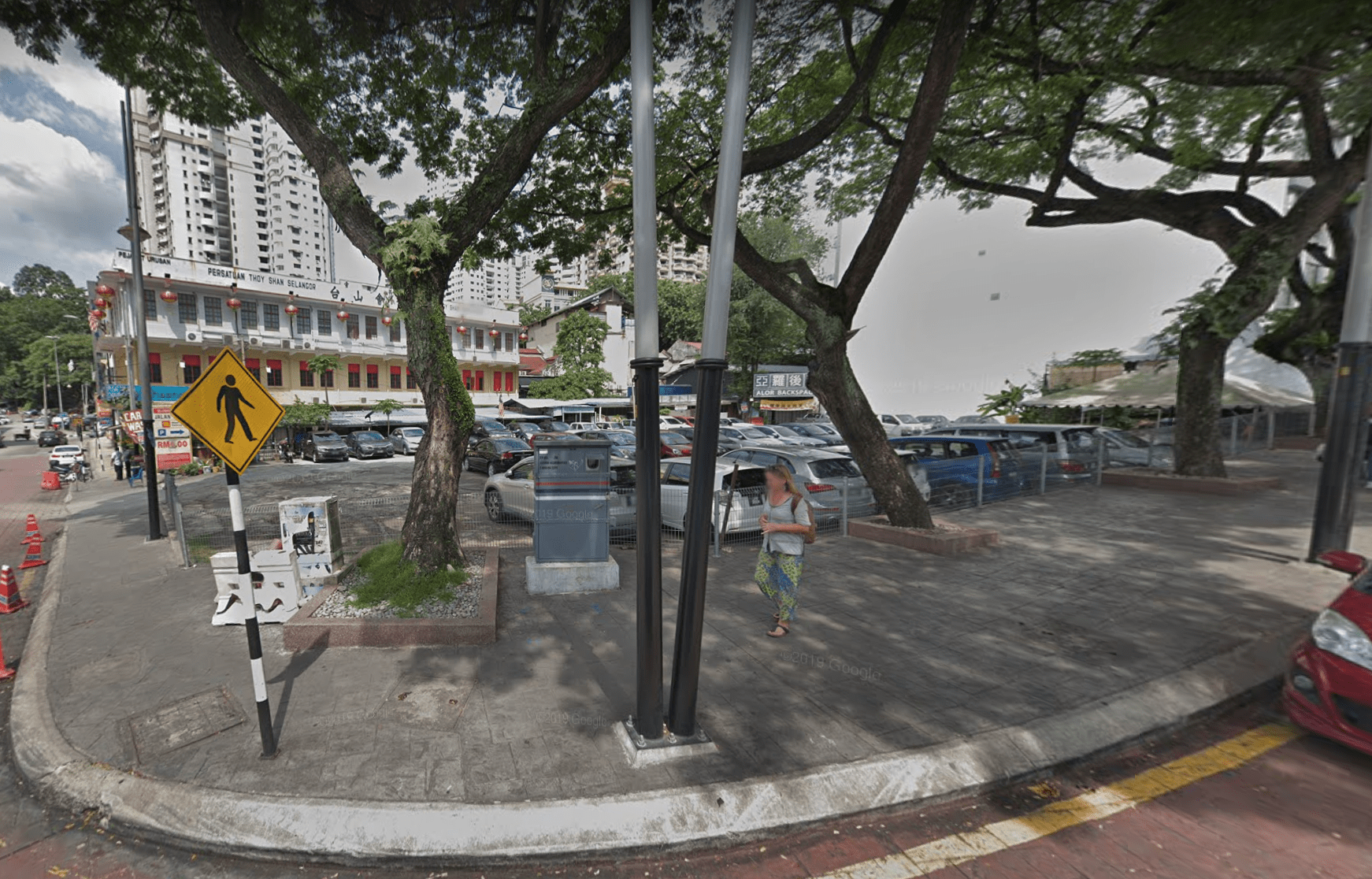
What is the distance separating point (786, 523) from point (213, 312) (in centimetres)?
3666

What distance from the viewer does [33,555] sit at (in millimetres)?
9125

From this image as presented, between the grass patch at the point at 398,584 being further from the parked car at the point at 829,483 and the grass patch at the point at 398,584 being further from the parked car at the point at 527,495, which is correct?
the parked car at the point at 829,483

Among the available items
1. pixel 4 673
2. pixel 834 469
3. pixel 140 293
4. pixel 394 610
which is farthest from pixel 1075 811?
pixel 140 293

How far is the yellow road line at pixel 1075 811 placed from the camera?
2.74 m

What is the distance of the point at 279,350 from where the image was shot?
31.9 metres

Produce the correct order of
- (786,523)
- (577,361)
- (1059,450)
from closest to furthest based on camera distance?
(786,523), (1059,450), (577,361)

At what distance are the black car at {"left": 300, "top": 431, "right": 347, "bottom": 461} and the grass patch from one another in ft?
67.4

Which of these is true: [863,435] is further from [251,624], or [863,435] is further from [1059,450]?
[251,624]

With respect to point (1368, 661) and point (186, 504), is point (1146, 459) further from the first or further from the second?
point (186, 504)

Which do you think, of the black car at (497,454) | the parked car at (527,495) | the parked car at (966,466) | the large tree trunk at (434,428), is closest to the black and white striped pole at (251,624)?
the large tree trunk at (434,428)

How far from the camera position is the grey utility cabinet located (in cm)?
642

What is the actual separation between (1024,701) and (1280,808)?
1260 mm

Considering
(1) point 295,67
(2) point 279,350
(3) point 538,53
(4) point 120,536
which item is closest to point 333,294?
(2) point 279,350

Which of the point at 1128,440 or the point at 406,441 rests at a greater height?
the point at 1128,440
